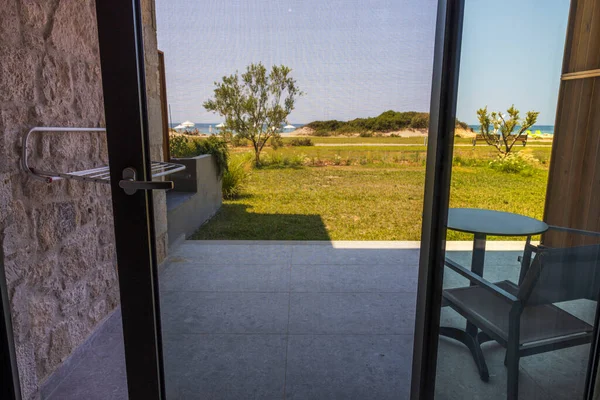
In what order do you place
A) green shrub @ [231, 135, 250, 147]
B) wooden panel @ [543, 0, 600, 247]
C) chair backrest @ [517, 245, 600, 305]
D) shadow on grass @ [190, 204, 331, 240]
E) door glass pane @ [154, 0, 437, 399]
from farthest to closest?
shadow on grass @ [190, 204, 331, 240]
green shrub @ [231, 135, 250, 147]
door glass pane @ [154, 0, 437, 399]
chair backrest @ [517, 245, 600, 305]
wooden panel @ [543, 0, 600, 247]

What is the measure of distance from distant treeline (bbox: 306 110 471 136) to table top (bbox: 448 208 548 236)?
0.32 metres

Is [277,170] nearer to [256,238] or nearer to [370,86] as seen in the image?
[370,86]

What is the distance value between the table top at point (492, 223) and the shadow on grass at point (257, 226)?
1208mm

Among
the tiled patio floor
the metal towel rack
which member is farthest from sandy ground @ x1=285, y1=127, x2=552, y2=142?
the metal towel rack

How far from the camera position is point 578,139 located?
1.05 metres

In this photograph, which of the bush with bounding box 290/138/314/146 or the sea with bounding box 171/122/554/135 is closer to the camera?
the sea with bounding box 171/122/554/135

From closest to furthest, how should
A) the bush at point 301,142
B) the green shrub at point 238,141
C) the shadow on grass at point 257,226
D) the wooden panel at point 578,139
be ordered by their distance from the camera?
the wooden panel at point 578,139 < the green shrub at point 238,141 < the bush at point 301,142 < the shadow on grass at point 257,226

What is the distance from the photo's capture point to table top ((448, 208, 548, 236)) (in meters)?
1.12

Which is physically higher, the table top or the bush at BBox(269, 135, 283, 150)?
the bush at BBox(269, 135, 283, 150)

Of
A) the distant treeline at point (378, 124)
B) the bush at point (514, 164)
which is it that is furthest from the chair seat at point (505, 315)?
the distant treeline at point (378, 124)

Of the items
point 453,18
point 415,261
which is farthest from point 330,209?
point 453,18

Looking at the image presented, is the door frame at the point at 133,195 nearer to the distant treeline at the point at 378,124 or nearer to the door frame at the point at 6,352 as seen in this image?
the door frame at the point at 6,352

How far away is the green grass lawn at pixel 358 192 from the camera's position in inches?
44.0

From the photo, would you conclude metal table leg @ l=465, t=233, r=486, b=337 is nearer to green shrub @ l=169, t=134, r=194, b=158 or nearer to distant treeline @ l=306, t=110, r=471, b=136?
distant treeline @ l=306, t=110, r=471, b=136
